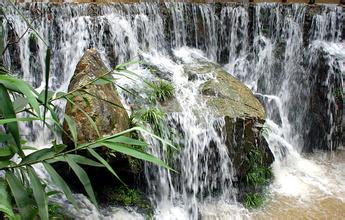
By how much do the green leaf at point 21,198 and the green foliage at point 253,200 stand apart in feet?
13.7

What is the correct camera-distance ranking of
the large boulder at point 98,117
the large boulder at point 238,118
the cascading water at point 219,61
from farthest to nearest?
the large boulder at point 238,118 < the cascading water at point 219,61 < the large boulder at point 98,117

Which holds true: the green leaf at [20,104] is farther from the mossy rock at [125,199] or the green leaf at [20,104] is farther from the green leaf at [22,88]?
the mossy rock at [125,199]

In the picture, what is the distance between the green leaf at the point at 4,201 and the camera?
1287 millimetres

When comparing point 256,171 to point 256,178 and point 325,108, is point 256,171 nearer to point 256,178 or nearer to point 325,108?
point 256,178

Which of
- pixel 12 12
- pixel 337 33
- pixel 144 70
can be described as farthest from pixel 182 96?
pixel 337 33

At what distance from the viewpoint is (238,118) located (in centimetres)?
529

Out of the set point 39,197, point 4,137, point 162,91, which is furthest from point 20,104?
point 162,91

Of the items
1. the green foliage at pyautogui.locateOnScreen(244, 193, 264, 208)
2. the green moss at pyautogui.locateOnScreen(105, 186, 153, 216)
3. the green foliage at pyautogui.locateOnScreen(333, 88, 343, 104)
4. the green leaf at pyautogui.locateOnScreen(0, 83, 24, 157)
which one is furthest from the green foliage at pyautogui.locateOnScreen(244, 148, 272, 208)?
the green leaf at pyautogui.locateOnScreen(0, 83, 24, 157)

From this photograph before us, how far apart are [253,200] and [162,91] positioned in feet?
7.11

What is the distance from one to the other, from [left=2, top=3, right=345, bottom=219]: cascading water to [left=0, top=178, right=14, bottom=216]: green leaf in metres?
2.55

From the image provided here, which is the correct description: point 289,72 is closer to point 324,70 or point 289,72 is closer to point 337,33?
point 324,70

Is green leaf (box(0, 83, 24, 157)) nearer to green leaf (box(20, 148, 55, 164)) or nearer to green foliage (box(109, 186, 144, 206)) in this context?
green leaf (box(20, 148, 55, 164))

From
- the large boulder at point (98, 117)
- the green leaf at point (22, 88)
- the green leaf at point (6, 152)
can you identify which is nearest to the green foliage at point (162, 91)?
the large boulder at point (98, 117)

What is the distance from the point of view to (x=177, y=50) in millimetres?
8094
